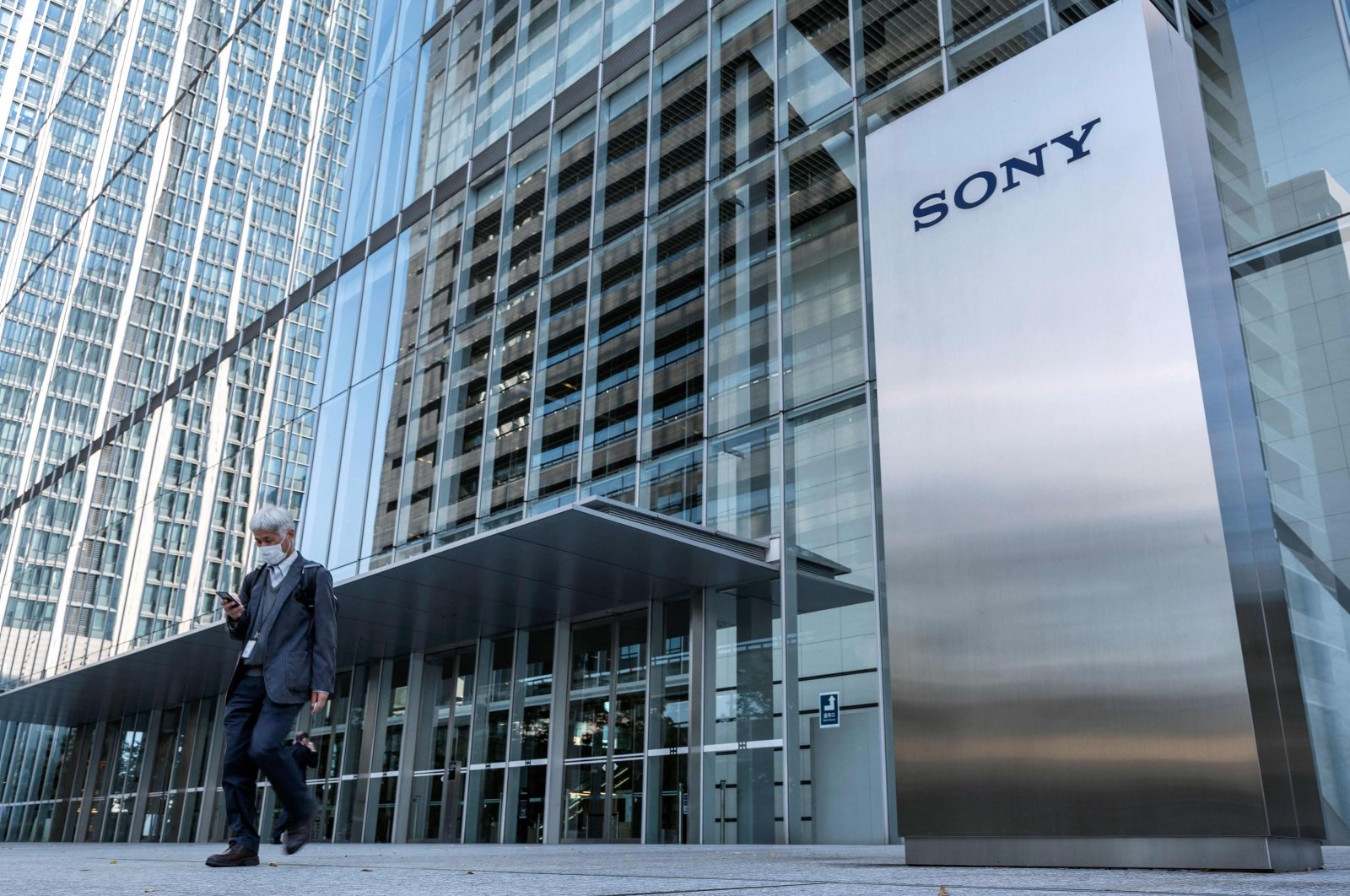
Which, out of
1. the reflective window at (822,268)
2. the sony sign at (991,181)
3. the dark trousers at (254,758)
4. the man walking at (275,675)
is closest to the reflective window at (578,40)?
the reflective window at (822,268)

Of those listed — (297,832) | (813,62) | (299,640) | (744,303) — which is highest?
(813,62)

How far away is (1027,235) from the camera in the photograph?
508cm

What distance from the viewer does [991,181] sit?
5.31 m

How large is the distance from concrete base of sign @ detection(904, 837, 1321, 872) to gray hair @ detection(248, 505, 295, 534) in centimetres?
331

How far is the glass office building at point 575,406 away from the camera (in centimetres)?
1056

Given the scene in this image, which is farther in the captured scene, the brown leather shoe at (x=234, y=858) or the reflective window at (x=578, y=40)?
the reflective window at (x=578, y=40)

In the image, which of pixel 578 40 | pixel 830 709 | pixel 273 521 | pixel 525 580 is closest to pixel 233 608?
pixel 273 521

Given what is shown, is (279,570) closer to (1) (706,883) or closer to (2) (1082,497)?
(1) (706,883)

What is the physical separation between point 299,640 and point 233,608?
34 centimetres

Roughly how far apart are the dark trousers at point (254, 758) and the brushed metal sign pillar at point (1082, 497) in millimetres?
2812

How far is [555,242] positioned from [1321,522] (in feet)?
39.0

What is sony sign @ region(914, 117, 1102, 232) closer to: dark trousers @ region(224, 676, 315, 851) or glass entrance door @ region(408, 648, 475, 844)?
dark trousers @ region(224, 676, 315, 851)

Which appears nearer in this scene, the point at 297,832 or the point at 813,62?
the point at 297,832

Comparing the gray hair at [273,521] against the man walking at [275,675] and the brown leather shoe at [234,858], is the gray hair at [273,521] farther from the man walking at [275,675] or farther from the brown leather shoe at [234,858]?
the brown leather shoe at [234,858]
